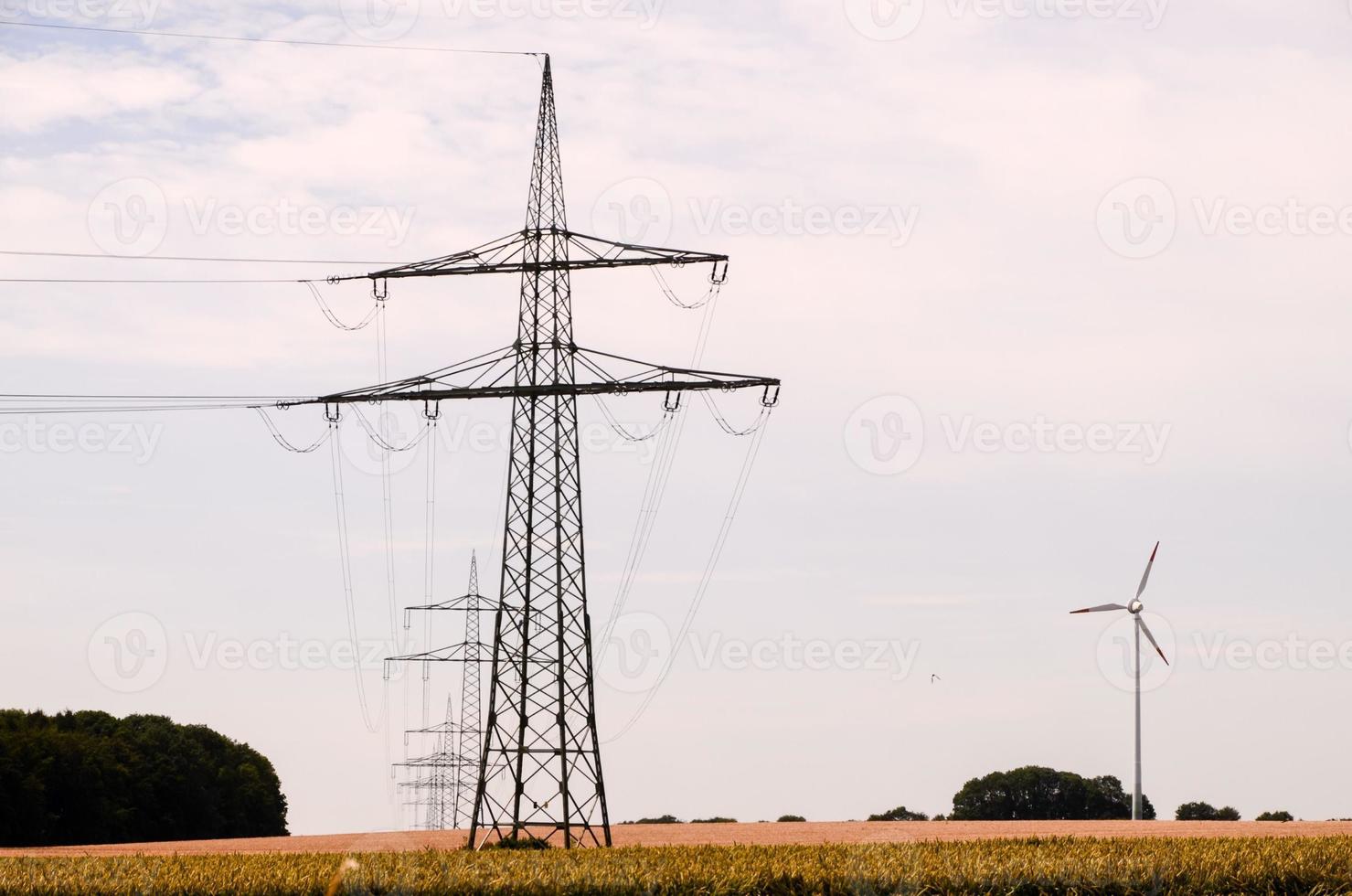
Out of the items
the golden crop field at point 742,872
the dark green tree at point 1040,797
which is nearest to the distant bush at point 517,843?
the golden crop field at point 742,872

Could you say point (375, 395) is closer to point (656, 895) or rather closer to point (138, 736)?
point (656, 895)

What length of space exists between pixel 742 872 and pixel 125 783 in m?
96.0

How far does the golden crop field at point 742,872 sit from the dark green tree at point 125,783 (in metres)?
73.2

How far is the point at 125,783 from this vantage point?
398 feet

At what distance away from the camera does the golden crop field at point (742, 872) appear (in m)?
35.9

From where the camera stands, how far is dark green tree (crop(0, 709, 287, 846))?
108m

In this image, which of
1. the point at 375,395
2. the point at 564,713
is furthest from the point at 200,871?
the point at 375,395

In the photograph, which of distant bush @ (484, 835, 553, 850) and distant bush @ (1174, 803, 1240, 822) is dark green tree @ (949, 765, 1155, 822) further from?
distant bush @ (484, 835, 553, 850)

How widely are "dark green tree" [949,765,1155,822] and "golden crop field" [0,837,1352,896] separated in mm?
112147

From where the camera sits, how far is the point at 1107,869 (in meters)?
37.2

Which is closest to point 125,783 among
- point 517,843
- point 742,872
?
point 517,843

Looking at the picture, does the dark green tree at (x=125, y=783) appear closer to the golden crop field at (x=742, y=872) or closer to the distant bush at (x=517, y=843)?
the distant bush at (x=517, y=843)

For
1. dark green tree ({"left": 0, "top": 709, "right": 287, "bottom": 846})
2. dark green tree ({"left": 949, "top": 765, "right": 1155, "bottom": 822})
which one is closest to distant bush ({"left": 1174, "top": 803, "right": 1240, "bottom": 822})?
dark green tree ({"left": 949, "top": 765, "right": 1155, "bottom": 822})

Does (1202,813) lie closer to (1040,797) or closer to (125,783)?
(1040,797)
